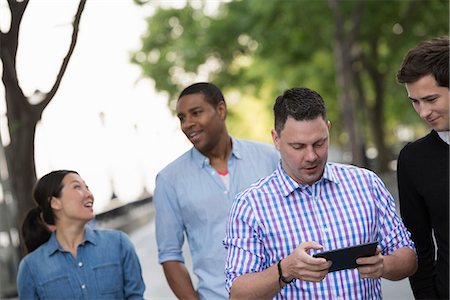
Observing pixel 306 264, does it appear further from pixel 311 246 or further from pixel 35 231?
pixel 35 231

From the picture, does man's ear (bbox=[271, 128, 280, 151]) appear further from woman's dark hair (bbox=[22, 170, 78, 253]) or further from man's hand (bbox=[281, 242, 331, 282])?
woman's dark hair (bbox=[22, 170, 78, 253])

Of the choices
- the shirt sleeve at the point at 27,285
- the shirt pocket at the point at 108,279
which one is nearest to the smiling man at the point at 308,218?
the shirt pocket at the point at 108,279

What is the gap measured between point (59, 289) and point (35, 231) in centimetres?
45

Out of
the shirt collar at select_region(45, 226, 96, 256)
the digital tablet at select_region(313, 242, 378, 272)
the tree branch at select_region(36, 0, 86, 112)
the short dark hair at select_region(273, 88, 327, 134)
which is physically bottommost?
the shirt collar at select_region(45, 226, 96, 256)

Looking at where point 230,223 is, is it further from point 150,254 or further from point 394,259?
point 150,254

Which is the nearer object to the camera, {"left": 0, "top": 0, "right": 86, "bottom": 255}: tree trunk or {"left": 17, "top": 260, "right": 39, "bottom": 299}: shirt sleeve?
{"left": 17, "top": 260, "right": 39, "bottom": 299}: shirt sleeve

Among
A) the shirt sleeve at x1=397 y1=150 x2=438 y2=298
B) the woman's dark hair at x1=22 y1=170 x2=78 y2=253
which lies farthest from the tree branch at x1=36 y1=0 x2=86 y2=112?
the shirt sleeve at x1=397 y1=150 x2=438 y2=298

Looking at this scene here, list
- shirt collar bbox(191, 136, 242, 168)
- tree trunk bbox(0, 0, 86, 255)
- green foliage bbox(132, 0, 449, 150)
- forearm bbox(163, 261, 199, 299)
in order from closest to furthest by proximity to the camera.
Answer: forearm bbox(163, 261, 199, 299)
shirt collar bbox(191, 136, 242, 168)
tree trunk bbox(0, 0, 86, 255)
green foliage bbox(132, 0, 449, 150)

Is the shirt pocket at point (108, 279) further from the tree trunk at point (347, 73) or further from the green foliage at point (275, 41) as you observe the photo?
the green foliage at point (275, 41)

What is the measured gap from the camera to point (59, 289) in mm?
4887

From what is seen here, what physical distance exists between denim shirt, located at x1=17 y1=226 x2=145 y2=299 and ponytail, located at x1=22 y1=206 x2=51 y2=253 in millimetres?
140

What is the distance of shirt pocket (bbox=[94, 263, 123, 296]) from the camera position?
4863 millimetres

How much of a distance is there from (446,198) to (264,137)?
2738 inches

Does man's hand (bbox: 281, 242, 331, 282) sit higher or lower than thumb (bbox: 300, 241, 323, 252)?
lower
